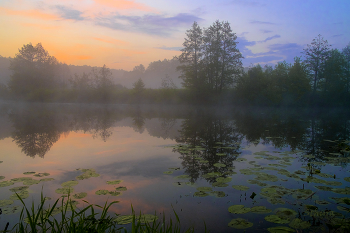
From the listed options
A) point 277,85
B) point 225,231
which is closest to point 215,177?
point 225,231

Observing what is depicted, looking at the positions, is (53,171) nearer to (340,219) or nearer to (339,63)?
(340,219)

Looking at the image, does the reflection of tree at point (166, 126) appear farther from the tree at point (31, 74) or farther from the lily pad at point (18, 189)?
the tree at point (31, 74)

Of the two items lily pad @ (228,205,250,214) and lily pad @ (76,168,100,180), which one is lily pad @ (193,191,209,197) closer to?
lily pad @ (228,205,250,214)

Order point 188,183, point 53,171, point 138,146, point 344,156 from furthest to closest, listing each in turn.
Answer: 1. point 138,146
2. point 344,156
3. point 53,171
4. point 188,183

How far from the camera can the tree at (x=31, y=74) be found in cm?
4909

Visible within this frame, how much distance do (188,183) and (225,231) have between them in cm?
192

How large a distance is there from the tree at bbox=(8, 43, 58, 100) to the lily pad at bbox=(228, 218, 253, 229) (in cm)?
5648

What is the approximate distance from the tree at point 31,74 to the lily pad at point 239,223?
185 feet

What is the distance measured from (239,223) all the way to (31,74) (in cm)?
6002

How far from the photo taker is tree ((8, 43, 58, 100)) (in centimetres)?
4909

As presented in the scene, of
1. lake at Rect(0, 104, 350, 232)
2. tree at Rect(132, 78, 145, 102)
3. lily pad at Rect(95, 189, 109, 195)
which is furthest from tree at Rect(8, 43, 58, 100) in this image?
lily pad at Rect(95, 189, 109, 195)

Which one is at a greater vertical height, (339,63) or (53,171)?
(339,63)

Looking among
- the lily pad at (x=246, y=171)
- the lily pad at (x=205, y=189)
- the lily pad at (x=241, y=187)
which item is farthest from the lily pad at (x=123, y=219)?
the lily pad at (x=246, y=171)

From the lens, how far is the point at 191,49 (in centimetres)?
4128
